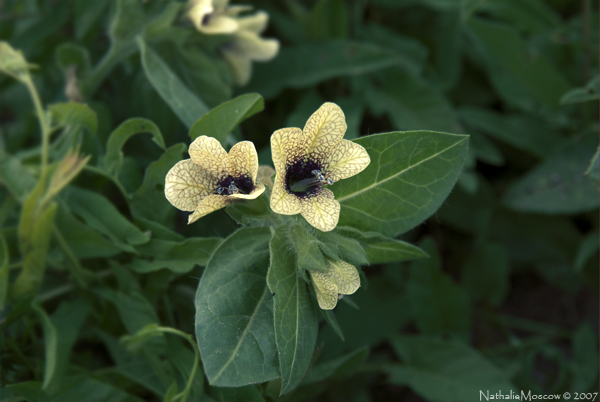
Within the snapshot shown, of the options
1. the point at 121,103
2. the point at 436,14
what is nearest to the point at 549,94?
the point at 436,14

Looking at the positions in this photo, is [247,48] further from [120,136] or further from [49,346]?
[49,346]

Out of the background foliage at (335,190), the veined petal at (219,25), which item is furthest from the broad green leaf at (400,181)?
the veined petal at (219,25)

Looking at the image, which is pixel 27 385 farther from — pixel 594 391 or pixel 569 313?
pixel 569 313

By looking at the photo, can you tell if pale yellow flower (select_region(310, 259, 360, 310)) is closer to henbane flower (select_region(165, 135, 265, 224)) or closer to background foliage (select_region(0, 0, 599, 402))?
background foliage (select_region(0, 0, 599, 402))

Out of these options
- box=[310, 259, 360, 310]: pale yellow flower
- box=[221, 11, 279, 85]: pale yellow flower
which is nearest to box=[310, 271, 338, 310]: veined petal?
box=[310, 259, 360, 310]: pale yellow flower

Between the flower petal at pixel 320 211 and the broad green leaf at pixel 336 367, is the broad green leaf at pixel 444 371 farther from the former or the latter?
the flower petal at pixel 320 211
